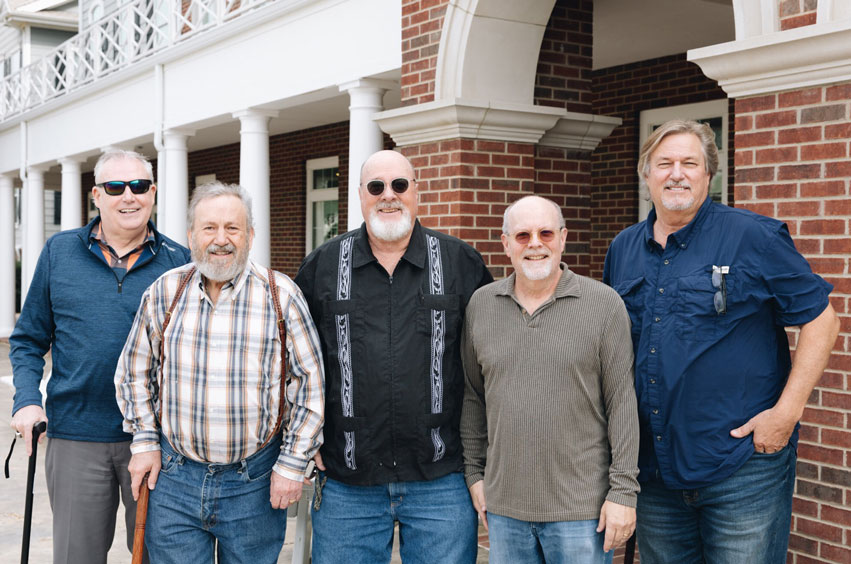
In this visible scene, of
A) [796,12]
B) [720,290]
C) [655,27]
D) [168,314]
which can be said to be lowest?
[168,314]

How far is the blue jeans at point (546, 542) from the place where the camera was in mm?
2703

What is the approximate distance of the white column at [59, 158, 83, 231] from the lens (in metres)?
13.9

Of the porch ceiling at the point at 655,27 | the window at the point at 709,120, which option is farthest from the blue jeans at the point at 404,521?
the window at the point at 709,120

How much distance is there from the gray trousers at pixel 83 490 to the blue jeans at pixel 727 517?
189cm

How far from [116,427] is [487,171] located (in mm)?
2998

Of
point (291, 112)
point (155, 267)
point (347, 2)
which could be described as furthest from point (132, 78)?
point (155, 267)

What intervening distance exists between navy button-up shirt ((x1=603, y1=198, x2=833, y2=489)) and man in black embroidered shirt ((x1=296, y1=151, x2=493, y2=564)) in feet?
2.20

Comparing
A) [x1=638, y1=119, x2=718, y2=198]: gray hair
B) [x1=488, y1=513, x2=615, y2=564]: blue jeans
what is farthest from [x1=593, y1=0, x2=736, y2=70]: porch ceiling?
[x1=488, y1=513, x2=615, y2=564]: blue jeans

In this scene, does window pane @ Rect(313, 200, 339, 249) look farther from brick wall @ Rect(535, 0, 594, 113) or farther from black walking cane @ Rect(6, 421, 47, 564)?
black walking cane @ Rect(6, 421, 47, 564)

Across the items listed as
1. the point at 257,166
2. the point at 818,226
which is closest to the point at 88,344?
the point at 818,226

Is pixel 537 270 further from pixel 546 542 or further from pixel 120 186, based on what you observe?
pixel 120 186

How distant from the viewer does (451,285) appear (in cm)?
307

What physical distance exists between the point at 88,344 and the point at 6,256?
1511 centimetres

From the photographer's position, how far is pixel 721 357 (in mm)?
2738
